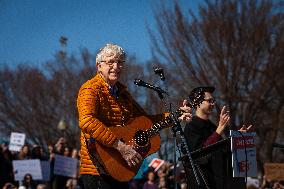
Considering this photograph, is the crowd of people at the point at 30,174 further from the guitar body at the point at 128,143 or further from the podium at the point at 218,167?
the guitar body at the point at 128,143

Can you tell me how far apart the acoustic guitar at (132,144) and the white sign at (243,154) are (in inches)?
28.8

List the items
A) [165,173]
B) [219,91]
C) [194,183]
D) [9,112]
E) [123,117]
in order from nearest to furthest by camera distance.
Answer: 1. [123,117]
2. [194,183]
3. [165,173]
4. [219,91]
5. [9,112]

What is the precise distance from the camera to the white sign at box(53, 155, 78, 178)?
11461 mm

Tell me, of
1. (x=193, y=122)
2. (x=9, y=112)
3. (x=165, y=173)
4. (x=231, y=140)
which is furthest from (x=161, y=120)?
(x=9, y=112)

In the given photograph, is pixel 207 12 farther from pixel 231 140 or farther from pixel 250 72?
pixel 231 140

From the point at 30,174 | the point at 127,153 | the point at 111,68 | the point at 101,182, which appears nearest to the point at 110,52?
the point at 111,68

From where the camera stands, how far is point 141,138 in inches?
181

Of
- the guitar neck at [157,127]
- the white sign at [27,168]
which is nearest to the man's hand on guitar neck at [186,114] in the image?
the guitar neck at [157,127]

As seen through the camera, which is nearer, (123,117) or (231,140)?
(123,117)

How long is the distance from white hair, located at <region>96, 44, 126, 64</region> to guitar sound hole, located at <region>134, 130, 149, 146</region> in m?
0.67

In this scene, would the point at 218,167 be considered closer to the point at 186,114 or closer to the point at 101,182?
the point at 186,114

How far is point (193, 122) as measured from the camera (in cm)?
585

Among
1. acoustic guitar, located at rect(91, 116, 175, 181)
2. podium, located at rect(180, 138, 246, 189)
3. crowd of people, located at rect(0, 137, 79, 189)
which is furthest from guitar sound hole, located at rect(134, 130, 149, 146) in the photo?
crowd of people, located at rect(0, 137, 79, 189)

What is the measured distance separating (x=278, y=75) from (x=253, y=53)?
1438 millimetres
